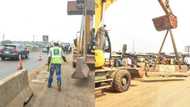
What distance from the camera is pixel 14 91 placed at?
1177cm

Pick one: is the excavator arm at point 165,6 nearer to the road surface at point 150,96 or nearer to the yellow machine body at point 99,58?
the road surface at point 150,96

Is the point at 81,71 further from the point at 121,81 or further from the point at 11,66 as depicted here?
the point at 11,66

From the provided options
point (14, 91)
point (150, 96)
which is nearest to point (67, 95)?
point (14, 91)

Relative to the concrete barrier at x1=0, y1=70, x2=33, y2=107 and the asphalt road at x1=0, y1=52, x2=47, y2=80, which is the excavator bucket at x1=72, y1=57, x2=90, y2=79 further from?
the asphalt road at x1=0, y1=52, x2=47, y2=80

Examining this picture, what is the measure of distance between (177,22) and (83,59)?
1239 centimetres

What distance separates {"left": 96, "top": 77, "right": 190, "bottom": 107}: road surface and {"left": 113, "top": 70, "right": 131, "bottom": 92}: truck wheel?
0.82 feet

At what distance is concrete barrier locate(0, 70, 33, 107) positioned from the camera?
1016cm

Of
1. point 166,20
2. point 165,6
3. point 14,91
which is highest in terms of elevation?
point 165,6

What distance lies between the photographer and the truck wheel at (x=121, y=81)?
1988 centimetres

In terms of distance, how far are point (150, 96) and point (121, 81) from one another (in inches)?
61.3

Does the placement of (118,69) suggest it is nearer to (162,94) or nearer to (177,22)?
(162,94)

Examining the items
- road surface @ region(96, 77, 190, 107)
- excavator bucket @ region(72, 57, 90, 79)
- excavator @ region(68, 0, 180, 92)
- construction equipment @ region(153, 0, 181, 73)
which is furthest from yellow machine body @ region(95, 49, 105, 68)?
construction equipment @ region(153, 0, 181, 73)

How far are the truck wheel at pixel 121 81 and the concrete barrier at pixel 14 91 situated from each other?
6.03 m

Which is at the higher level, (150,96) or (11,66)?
(11,66)
